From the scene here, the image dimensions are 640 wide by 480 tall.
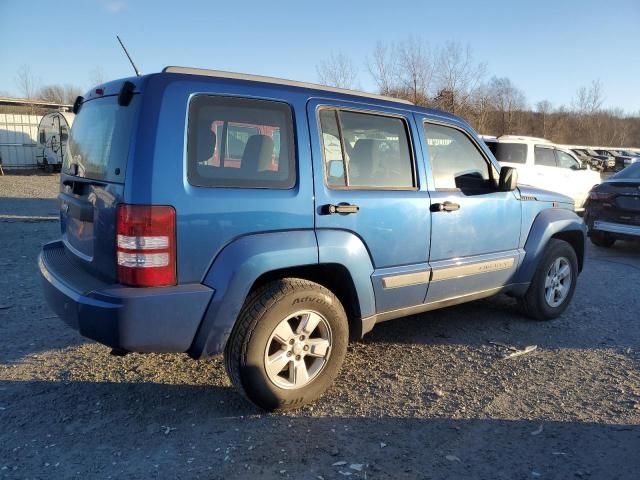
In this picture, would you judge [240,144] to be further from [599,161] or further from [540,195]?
[599,161]

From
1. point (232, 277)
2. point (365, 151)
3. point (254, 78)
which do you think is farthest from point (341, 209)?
point (254, 78)

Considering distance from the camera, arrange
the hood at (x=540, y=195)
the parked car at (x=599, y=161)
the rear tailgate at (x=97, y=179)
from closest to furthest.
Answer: the rear tailgate at (x=97, y=179) → the hood at (x=540, y=195) → the parked car at (x=599, y=161)

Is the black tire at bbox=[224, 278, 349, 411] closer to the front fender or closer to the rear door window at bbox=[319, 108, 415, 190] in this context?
the rear door window at bbox=[319, 108, 415, 190]

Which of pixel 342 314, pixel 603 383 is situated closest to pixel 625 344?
pixel 603 383

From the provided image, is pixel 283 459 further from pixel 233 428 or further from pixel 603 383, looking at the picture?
pixel 603 383

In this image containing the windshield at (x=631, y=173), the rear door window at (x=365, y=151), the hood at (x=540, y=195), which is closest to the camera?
the rear door window at (x=365, y=151)

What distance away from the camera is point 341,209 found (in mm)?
3266

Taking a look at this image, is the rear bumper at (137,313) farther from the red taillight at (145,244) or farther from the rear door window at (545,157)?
the rear door window at (545,157)

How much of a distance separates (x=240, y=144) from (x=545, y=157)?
1100cm

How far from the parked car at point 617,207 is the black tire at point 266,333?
673 cm

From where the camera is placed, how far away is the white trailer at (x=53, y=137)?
70.8ft

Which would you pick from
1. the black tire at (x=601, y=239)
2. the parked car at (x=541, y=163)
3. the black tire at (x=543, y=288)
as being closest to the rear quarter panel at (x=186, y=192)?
the black tire at (x=543, y=288)

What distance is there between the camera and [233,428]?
304 centimetres

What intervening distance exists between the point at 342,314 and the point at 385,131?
138 centimetres
